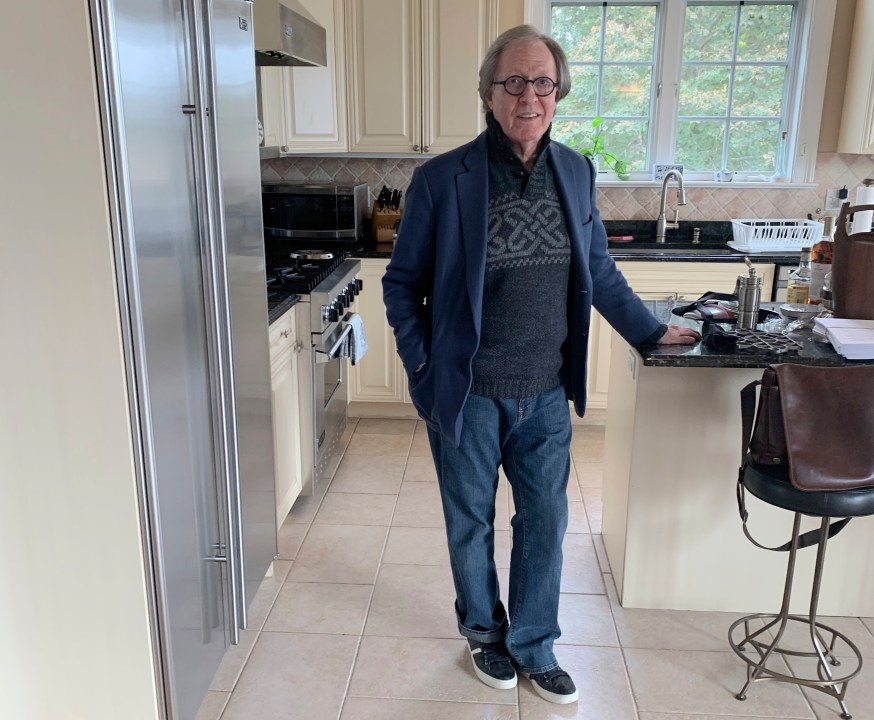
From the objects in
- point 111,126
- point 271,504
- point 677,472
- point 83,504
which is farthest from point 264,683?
point 111,126

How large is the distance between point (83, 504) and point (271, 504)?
0.97m

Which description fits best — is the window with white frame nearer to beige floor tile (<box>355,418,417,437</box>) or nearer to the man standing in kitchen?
beige floor tile (<box>355,418,417,437</box>)

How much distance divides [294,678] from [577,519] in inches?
52.5

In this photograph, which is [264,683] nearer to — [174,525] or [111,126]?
[174,525]

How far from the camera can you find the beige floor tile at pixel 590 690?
2061mm

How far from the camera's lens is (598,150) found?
434cm

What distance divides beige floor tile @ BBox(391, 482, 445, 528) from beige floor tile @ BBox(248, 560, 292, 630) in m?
0.49

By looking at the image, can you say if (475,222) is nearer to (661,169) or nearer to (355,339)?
(355,339)

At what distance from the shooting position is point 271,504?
2.56 metres

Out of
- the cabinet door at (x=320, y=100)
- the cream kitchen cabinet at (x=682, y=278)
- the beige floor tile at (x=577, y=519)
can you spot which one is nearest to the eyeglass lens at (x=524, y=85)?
the beige floor tile at (x=577, y=519)

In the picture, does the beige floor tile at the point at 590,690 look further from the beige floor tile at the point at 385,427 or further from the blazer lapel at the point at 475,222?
the beige floor tile at the point at 385,427

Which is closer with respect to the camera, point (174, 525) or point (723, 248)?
point (174, 525)

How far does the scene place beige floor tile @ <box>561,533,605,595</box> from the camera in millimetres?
2642

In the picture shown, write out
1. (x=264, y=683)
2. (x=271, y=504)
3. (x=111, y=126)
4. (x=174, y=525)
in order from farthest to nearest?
(x=271, y=504)
(x=264, y=683)
(x=174, y=525)
(x=111, y=126)
